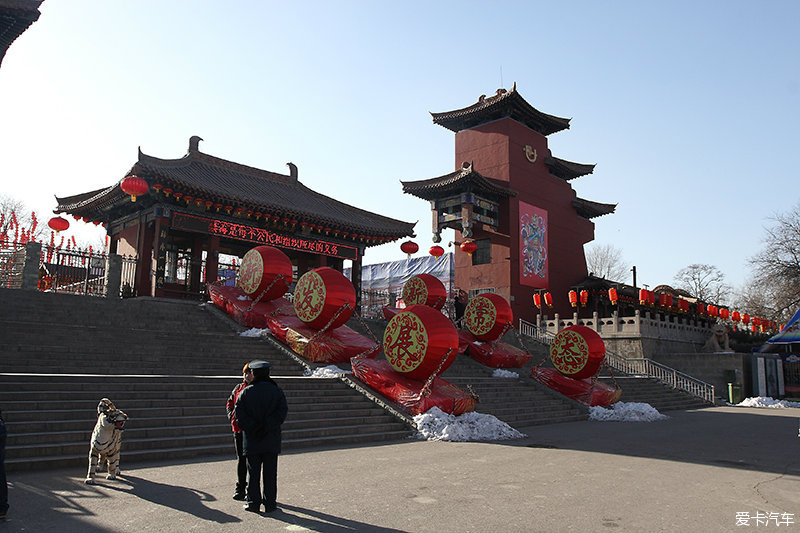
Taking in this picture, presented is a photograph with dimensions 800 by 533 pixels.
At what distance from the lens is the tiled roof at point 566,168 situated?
27.8 m

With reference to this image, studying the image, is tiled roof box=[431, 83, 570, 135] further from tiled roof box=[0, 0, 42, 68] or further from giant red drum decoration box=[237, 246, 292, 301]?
tiled roof box=[0, 0, 42, 68]

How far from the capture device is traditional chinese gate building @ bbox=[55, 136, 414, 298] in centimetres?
1727

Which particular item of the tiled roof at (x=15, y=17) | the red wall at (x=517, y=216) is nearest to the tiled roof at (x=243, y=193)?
the red wall at (x=517, y=216)

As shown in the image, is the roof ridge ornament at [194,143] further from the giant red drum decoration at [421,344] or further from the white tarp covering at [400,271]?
the white tarp covering at [400,271]

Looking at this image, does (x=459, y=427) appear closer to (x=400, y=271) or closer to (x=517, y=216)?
(x=517, y=216)

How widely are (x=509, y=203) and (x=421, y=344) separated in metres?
16.8

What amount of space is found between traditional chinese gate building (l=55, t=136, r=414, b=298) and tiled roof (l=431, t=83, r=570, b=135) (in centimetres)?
722

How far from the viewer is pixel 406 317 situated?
10.0m

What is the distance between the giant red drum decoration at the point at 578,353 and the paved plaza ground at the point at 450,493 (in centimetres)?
521

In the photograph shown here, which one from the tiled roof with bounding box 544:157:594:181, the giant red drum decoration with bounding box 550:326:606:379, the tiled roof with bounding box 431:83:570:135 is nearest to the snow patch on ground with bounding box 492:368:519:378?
the giant red drum decoration with bounding box 550:326:606:379

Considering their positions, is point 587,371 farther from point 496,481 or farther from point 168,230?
point 168,230

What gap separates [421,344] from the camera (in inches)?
380

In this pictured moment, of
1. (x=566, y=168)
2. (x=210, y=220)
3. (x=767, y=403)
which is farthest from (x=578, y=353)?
(x=566, y=168)

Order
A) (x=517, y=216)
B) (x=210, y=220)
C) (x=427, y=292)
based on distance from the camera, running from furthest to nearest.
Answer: (x=517, y=216)
(x=210, y=220)
(x=427, y=292)
